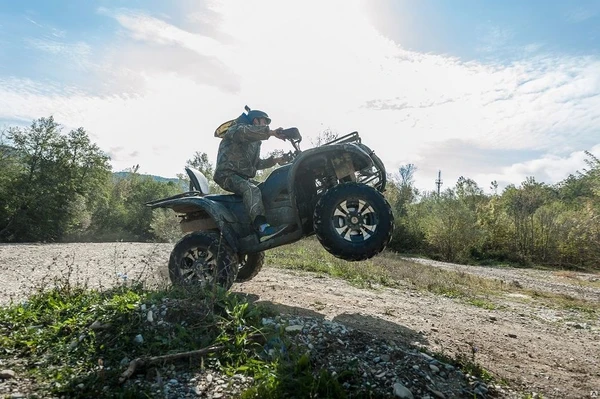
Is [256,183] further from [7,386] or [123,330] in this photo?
[7,386]

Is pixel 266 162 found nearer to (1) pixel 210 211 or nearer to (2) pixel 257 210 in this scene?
(2) pixel 257 210

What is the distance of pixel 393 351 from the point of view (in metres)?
3.99

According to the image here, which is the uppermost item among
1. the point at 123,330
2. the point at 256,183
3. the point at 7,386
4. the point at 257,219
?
the point at 256,183

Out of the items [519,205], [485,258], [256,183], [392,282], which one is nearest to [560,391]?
[256,183]

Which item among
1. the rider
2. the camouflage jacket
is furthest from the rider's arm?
the camouflage jacket

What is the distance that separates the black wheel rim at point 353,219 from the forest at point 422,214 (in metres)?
22.2

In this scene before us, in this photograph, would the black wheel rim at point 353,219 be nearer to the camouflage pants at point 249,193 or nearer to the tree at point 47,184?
the camouflage pants at point 249,193

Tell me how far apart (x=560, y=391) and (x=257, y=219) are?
408cm

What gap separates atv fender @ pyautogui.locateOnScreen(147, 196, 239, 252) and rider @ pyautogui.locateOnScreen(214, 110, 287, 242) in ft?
1.13

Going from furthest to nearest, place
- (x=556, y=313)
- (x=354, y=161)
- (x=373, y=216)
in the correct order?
(x=556, y=313) → (x=354, y=161) → (x=373, y=216)

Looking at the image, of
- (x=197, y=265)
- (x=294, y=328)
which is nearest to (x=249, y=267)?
(x=197, y=265)

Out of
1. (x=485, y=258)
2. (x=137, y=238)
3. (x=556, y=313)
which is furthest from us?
(x=137, y=238)

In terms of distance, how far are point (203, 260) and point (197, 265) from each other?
0.36 ft

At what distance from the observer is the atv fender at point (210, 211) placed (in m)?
6.12
